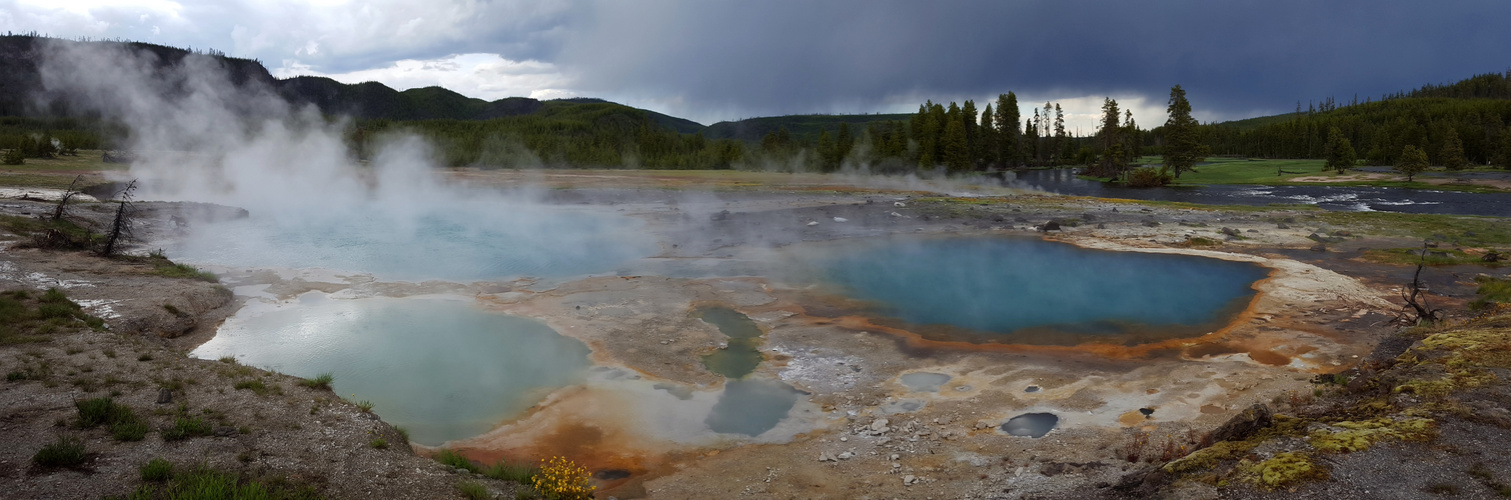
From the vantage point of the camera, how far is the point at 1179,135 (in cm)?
6306

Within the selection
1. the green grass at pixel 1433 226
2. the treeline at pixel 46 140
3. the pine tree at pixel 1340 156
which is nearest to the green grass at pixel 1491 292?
the green grass at pixel 1433 226

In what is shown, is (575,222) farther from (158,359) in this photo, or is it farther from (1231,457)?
(1231,457)

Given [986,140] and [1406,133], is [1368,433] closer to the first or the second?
[986,140]

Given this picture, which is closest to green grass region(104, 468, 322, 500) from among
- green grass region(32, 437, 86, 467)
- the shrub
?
the shrub

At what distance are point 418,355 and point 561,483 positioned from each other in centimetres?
603

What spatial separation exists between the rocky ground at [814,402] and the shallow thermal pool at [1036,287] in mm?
1008

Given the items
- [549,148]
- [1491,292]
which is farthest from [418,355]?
[549,148]

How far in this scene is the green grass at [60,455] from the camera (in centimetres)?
530

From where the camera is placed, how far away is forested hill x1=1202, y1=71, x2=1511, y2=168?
69.1m

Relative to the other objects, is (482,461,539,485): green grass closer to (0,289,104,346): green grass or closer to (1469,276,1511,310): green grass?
(0,289,104,346): green grass

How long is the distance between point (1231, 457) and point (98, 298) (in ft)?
51.0

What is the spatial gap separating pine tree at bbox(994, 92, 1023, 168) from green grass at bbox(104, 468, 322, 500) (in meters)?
77.5

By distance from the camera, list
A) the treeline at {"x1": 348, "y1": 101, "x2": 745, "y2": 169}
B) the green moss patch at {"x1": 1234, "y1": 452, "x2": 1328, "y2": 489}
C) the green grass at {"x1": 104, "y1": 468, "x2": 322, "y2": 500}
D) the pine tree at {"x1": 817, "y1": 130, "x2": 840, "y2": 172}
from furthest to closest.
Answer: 1. the pine tree at {"x1": 817, "y1": 130, "x2": 840, "y2": 172}
2. the treeline at {"x1": 348, "y1": 101, "x2": 745, "y2": 169}
3. the green moss patch at {"x1": 1234, "y1": 452, "x2": 1328, "y2": 489}
4. the green grass at {"x1": 104, "y1": 468, "x2": 322, "y2": 500}

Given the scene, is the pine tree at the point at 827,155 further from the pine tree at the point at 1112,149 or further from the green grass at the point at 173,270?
the green grass at the point at 173,270
